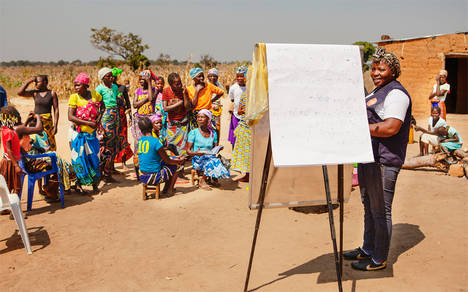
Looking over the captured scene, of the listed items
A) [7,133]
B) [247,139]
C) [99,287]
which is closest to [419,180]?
[247,139]

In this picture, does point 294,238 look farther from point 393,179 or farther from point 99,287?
point 99,287

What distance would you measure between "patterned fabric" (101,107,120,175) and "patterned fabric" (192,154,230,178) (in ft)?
5.16

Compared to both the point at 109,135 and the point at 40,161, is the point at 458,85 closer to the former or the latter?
the point at 109,135

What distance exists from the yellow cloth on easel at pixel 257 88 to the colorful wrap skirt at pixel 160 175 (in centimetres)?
338

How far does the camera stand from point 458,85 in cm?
1714

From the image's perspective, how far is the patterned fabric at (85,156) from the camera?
646 centimetres

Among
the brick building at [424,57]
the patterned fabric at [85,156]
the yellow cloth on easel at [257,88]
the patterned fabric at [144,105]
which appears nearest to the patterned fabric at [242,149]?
the patterned fabric at [144,105]

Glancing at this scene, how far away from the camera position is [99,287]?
3.82 m

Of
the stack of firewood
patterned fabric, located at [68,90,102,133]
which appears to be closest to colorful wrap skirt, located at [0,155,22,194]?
patterned fabric, located at [68,90,102,133]

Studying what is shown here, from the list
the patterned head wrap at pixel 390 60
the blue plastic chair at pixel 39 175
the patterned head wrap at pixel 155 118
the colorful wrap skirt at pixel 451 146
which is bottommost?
the colorful wrap skirt at pixel 451 146

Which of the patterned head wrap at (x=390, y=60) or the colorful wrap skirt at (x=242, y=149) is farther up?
the patterned head wrap at (x=390, y=60)

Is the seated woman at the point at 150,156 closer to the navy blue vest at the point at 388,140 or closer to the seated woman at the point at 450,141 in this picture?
the navy blue vest at the point at 388,140

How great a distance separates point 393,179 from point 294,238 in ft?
5.23

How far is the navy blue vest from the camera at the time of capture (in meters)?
3.55
